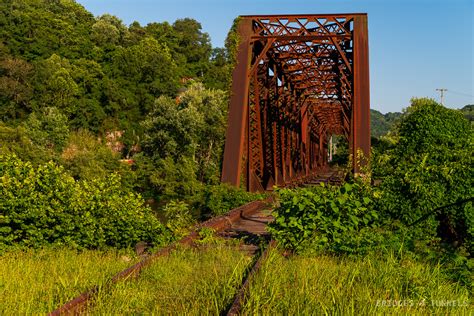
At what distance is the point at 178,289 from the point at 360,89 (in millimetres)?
12220

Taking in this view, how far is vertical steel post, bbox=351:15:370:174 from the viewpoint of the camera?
15.2 m

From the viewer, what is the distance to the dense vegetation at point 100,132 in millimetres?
8188

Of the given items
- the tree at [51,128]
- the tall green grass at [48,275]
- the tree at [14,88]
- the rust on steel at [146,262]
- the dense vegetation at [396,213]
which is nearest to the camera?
the rust on steel at [146,262]

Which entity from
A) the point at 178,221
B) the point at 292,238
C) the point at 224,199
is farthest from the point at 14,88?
the point at 292,238

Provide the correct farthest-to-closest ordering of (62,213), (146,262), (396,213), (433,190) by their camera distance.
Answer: (62,213) < (396,213) < (433,190) < (146,262)

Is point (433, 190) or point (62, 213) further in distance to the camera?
point (62, 213)

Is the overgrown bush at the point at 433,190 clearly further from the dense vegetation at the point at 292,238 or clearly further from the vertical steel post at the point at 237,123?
the vertical steel post at the point at 237,123

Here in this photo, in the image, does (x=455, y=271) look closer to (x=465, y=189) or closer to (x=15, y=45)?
(x=465, y=189)

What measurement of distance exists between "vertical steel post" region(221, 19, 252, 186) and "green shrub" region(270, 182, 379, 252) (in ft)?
20.8

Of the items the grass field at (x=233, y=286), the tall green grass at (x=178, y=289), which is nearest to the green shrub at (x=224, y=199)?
the grass field at (x=233, y=286)

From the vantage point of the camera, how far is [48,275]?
591 cm

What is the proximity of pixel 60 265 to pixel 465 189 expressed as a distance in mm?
6514

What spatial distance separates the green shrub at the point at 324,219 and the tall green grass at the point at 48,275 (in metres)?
2.72

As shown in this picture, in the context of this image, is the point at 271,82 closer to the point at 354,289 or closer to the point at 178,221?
the point at 178,221
